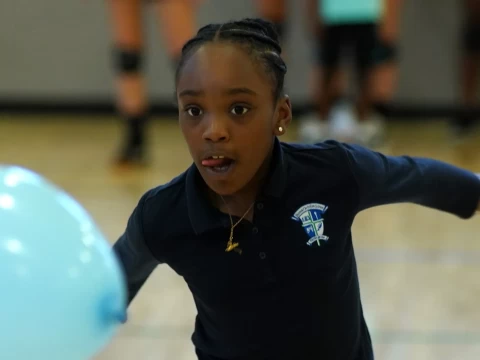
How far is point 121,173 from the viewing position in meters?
2.91

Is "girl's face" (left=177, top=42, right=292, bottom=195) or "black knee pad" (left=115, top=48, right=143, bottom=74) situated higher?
"girl's face" (left=177, top=42, right=292, bottom=195)

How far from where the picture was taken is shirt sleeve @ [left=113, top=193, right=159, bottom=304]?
1080mm

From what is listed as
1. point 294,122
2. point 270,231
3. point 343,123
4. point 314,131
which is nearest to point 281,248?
point 270,231

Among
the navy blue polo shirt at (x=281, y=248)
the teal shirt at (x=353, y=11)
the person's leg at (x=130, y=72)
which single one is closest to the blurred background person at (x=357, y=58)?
the teal shirt at (x=353, y=11)

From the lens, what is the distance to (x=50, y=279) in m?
0.83

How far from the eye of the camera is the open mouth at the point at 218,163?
967mm

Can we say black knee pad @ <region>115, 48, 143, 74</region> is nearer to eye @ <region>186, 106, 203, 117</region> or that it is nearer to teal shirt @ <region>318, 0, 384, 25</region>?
teal shirt @ <region>318, 0, 384, 25</region>

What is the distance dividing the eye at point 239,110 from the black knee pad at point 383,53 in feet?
7.55

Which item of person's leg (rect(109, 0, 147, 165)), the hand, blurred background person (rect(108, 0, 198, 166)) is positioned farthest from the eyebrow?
the hand

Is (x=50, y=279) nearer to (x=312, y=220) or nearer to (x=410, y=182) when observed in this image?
(x=312, y=220)

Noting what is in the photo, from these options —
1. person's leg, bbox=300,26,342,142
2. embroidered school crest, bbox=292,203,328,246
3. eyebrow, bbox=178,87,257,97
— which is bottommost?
person's leg, bbox=300,26,342,142

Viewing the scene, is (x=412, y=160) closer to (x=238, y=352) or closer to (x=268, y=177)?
(x=268, y=177)

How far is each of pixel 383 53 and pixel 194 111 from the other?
2.32 m

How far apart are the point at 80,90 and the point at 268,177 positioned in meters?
3.15
